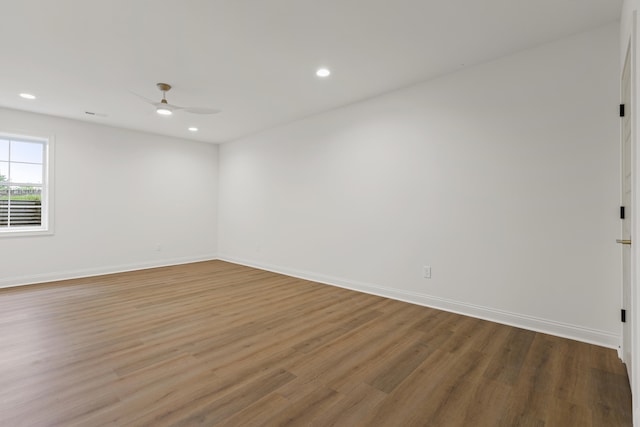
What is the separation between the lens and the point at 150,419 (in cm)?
162

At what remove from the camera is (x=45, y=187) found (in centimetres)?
481

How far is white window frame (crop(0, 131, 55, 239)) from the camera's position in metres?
4.56

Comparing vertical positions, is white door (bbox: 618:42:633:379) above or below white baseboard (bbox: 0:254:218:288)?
above

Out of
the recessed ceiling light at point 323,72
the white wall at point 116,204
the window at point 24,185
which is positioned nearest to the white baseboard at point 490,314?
the recessed ceiling light at point 323,72

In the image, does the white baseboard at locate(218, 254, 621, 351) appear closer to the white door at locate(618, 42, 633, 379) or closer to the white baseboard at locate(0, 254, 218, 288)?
the white door at locate(618, 42, 633, 379)

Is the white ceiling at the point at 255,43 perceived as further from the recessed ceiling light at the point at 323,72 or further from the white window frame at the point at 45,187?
the white window frame at the point at 45,187

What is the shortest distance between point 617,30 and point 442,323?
114 inches

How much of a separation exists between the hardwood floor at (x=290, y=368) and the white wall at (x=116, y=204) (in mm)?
1466

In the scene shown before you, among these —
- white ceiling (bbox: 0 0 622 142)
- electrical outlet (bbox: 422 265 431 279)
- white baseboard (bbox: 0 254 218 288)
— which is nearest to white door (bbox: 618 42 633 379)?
white ceiling (bbox: 0 0 622 142)

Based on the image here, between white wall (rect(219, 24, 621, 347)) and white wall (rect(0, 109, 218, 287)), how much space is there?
2843 mm

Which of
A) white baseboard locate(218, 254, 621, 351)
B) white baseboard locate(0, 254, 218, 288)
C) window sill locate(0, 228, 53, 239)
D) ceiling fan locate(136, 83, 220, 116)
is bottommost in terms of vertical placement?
white baseboard locate(0, 254, 218, 288)

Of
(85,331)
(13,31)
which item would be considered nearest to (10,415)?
(85,331)

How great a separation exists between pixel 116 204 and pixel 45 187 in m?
0.98

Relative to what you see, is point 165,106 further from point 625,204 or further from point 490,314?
point 625,204
